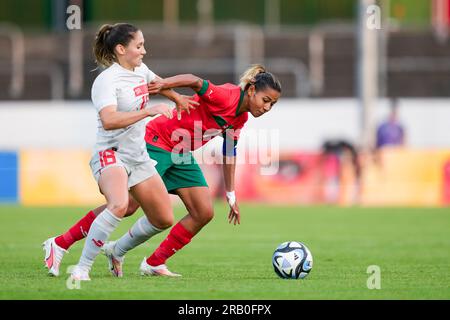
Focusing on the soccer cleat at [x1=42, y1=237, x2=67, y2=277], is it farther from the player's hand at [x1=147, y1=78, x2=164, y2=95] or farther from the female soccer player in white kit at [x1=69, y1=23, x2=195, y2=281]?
the player's hand at [x1=147, y1=78, x2=164, y2=95]

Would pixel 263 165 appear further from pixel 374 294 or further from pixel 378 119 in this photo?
pixel 374 294

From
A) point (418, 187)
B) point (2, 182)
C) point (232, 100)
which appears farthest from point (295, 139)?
point (232, 100)

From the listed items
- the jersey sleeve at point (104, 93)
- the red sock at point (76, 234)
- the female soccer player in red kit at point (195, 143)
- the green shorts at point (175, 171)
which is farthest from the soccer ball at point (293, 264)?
the jersey sleeve at point (104, 93)

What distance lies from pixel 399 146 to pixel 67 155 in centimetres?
694

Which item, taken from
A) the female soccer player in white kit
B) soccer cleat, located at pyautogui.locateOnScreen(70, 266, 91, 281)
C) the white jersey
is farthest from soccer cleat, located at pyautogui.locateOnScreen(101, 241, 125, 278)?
the white jersey

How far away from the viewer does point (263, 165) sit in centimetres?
2277

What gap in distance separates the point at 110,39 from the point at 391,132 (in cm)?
1524

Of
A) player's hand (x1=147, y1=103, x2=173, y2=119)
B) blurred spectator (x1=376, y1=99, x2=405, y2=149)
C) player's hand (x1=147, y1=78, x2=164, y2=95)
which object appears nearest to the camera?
player's hand (x1=147, y1=103, x2=173, y2=119)

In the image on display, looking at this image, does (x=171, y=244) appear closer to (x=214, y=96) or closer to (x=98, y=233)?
(x=98, y=233)

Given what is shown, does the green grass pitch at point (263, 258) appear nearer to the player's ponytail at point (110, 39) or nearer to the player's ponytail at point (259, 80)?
the player's ponytail at point (259, 80)

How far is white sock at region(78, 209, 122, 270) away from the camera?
915 centimetres

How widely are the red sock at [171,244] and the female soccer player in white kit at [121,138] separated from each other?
0.40 meters

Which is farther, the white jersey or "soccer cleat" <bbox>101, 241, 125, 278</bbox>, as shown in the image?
"soccer cleat" <bbox>101, 241, 125, 278</bbox>

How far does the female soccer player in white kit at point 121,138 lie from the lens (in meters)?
9.05
